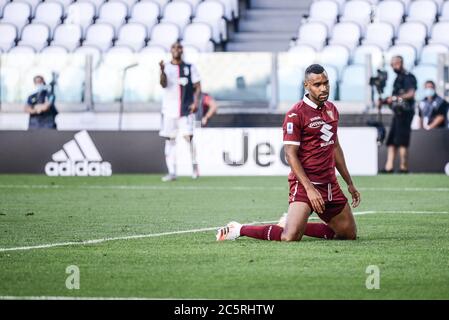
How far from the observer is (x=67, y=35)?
98.9 feet

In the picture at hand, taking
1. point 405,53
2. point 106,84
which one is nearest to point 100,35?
point 106,84

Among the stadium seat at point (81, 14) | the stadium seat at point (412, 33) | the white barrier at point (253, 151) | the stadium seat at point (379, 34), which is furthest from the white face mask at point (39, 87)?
the stadium seat at point (412, 33)

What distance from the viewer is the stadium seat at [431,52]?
25.6 meters

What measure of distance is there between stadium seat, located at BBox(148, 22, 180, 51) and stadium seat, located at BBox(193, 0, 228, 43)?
56 centimetres

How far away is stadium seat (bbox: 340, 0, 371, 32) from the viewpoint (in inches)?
1141

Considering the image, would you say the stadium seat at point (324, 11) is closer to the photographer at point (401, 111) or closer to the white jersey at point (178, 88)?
the photographer at point (401, 111)

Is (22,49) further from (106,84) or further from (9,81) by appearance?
(106,84)

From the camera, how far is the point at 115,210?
15117 millimetres

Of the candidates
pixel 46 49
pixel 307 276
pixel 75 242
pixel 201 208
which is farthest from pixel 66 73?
pixel 307 276

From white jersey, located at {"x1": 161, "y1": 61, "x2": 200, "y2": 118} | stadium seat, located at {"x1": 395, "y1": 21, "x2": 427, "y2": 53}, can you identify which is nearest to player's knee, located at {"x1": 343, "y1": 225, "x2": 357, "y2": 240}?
white jersey, located at {"x1": 161, "y1": 61, "x2": 200, "y2": 118}

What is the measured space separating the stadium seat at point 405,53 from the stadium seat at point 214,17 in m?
3.95

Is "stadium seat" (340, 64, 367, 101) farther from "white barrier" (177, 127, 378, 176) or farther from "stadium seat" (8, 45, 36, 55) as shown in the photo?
"stadium seat" (8, 45, 36, 55)

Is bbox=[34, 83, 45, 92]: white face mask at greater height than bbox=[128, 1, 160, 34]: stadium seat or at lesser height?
lesser

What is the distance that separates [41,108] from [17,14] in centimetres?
656
